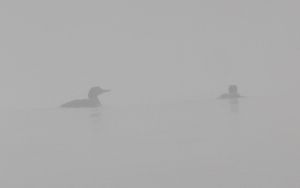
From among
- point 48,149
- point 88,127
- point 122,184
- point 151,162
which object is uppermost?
point 88,127

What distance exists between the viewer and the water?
355 inches

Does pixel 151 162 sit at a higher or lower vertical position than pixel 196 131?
lower

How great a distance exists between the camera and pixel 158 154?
11617mm

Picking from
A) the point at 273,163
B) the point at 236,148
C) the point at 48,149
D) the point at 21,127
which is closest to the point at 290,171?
the point at 273,163

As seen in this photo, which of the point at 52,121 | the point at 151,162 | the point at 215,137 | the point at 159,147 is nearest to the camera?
the point at 151,162

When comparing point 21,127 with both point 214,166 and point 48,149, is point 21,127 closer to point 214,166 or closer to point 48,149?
point 48,149

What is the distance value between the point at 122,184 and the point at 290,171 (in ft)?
8.66

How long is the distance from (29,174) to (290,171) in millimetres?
4490

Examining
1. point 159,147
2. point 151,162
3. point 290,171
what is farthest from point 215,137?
point 290,171

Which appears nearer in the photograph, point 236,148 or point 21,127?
point 236,148

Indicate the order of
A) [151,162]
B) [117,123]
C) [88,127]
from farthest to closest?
[117,123]
[88,127]
[151,162]

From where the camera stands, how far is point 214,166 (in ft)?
32.3

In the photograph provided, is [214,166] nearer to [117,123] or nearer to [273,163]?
[273,163]

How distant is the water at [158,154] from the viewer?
9.01 m
